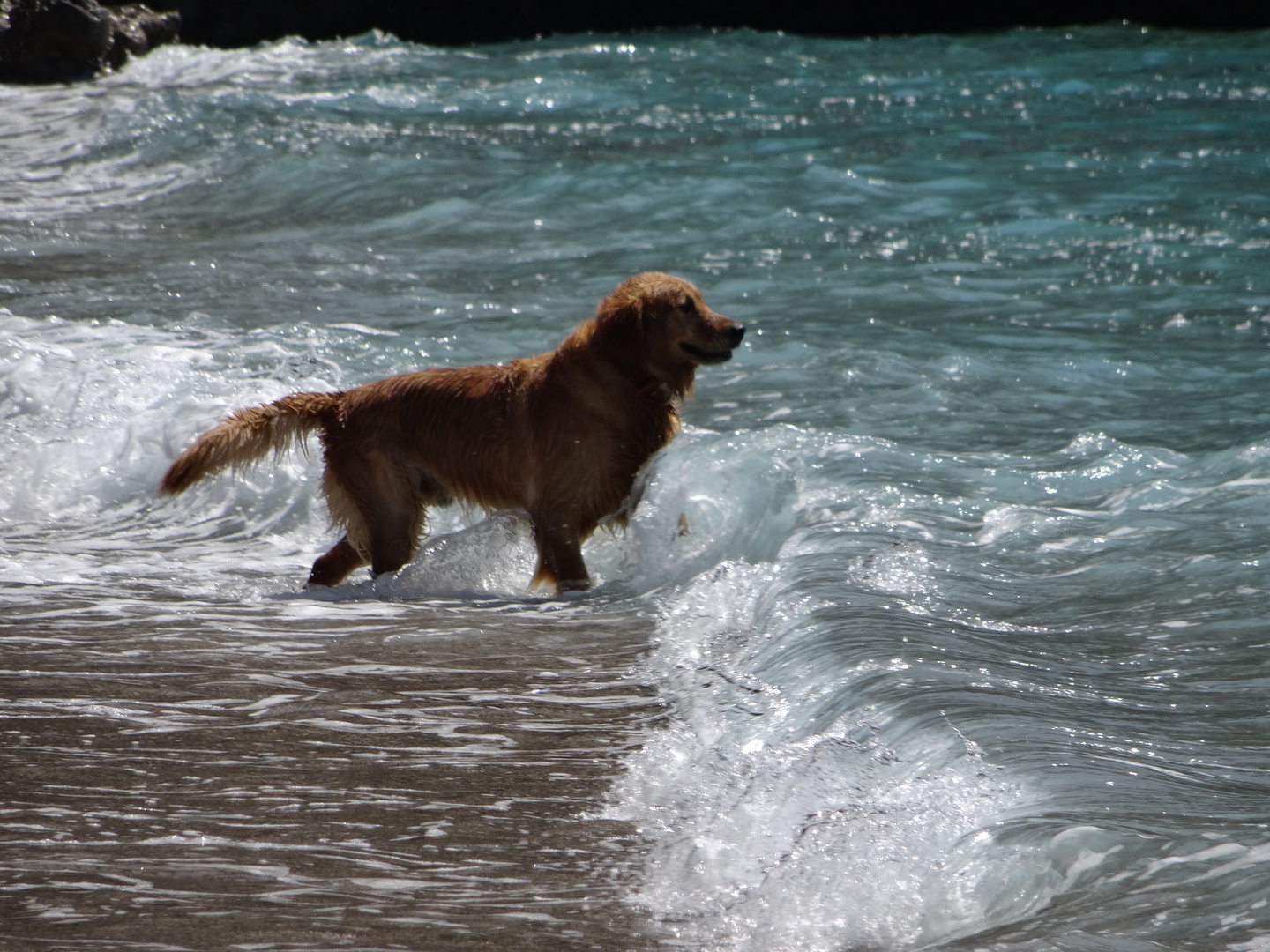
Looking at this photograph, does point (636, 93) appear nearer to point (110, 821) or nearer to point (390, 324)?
point (390, 324)

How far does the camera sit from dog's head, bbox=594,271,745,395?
5402 mm

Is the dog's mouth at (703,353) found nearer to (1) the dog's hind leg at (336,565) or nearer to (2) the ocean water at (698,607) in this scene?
(2) the ocean water at (698,607)

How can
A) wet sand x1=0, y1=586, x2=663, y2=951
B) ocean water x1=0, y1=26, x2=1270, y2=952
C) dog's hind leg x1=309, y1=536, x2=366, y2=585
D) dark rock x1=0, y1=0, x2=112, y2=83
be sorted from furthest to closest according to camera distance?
dark rock x1=0, y1=0, x2=112, y2=83
dog's hind leg x1=309, y1=536, x2=366, y2=585
ocean water x1=0, y1=26, x2=1270, y2=952
wet sand x1=0, y1=586, x2=663, y2=951

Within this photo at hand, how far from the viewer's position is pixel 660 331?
541 centimetres

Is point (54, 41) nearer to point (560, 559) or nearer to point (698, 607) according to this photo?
point (560, 559)

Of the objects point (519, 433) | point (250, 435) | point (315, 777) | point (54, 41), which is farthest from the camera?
point (54, 41)

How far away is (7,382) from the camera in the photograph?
7.89m

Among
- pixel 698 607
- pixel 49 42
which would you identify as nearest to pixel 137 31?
pixel 49 42

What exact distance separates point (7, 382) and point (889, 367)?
4.97 metres

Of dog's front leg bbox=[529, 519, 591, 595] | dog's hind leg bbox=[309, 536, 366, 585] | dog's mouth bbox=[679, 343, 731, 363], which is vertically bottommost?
dog's hind leg bbox=[309, 536, 366, 585]

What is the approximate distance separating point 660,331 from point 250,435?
1.68 m

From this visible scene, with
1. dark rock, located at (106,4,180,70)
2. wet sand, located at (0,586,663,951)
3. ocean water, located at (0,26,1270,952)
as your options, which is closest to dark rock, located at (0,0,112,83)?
dark rock, located at (106,4,180,70)

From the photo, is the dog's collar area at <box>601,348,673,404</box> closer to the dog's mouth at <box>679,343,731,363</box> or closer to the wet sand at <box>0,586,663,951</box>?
the dog's mouth at <box>679,343,731,363</box>

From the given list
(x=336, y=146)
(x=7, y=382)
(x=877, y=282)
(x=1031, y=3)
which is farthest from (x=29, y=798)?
(x=1031, y=3)
